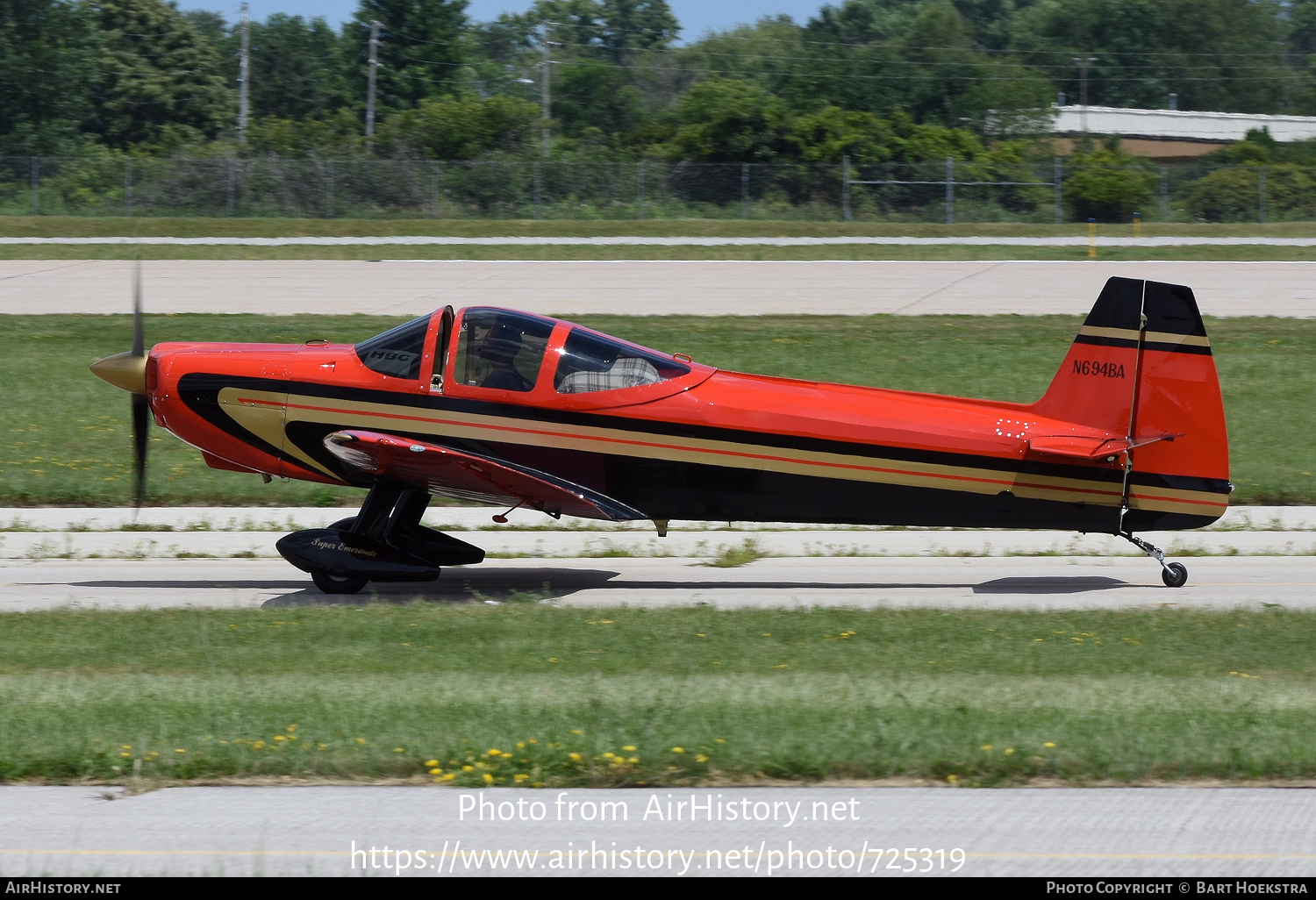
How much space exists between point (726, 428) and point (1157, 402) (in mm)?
3760

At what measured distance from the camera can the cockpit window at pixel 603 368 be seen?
39.7 ft

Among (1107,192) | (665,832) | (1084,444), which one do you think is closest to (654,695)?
(665,832)

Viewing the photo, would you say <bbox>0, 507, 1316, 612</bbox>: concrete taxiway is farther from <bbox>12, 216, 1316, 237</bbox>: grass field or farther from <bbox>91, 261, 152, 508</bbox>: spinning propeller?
<bbox>12, 216, 1316, 237</bbox>: grass field

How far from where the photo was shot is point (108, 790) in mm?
7035

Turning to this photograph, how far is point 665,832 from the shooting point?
6.41 m

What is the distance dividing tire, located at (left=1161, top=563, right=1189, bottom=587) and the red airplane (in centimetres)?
59

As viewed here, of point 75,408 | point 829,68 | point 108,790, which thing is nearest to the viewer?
point 108,790

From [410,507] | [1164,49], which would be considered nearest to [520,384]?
[410,507]

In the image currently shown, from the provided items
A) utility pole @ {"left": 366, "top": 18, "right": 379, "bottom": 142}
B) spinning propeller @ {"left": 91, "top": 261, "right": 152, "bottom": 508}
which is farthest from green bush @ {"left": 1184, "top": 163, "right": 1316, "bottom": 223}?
utility pole @ {"left": 366, "top": 18, "right": 379, "bottom": 142}

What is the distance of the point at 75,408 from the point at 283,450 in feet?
32.0

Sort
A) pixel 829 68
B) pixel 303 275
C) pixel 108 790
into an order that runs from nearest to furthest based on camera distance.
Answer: pixel 108 790 → pixel 303 275 → pixel 829 68

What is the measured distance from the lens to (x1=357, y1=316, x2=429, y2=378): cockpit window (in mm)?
12117

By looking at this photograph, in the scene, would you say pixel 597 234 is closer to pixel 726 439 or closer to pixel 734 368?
pixel 734 368
